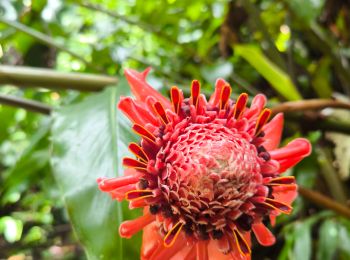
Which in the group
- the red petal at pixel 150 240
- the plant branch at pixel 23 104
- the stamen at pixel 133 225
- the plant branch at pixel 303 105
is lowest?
the red petal at pixel 150 240

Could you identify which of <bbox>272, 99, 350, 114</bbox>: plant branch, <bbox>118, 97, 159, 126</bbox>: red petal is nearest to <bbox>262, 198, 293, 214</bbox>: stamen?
<bbox>118, 97, 159, 126</bbox>: red petal

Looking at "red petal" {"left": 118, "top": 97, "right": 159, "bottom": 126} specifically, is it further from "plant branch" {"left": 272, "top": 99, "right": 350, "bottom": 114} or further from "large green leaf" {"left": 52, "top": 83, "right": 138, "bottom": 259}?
"plant branch" {"left": 272, "top": 99, "right": 350, "bottom": 114}

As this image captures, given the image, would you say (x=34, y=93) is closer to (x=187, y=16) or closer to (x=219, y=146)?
(x=187, y=16)

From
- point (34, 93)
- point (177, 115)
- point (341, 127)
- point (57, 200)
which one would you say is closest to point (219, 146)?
point (177, 115)

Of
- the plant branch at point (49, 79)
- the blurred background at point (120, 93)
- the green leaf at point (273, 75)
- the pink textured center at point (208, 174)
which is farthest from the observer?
the green leaf at point (273, 75)

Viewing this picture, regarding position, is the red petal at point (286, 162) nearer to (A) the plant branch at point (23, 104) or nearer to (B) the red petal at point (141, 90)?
(B) the red petal at point (141, 90)

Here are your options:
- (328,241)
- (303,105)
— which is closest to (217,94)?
(303,105)

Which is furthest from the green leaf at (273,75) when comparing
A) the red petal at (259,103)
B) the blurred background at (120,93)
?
the red petal at (259,103)

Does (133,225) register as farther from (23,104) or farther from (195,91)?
(23,104)
